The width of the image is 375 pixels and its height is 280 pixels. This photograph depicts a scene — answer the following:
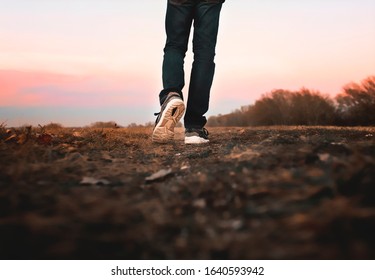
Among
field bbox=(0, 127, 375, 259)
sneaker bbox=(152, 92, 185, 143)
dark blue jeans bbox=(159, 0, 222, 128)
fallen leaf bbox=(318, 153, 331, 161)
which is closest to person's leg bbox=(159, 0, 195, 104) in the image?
dark blue jeans bbox=(159, 0, 222, 128)

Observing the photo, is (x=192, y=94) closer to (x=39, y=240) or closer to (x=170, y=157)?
(x=170, y=157)

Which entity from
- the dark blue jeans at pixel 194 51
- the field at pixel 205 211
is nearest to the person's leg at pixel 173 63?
the dark blue jeans at pixel 194 51

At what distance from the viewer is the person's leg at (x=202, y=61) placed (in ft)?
10.1

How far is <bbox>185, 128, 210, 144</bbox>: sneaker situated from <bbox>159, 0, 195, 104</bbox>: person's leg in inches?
14.6

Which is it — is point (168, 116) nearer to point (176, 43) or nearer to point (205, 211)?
point (176, 43)

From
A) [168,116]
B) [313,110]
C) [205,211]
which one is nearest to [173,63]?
[168,116]

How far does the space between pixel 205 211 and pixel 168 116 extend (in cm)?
198

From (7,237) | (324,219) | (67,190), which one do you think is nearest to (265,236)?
(324,219)

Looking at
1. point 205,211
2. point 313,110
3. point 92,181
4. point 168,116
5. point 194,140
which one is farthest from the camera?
point 313,110

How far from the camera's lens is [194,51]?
320cm

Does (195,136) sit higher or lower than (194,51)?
lower

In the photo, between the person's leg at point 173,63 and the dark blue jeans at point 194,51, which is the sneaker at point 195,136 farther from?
the person's leg at point 173,63

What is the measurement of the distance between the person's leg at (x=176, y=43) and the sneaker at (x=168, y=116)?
146 mm
